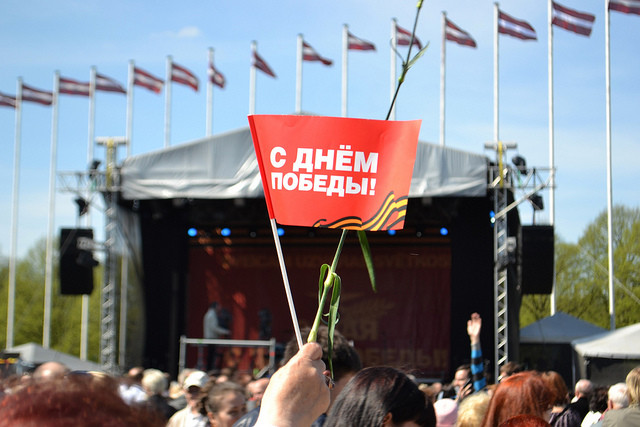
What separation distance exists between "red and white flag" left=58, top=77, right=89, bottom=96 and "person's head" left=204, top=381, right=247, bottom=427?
20029mm

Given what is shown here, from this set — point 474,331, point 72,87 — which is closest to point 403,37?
point 72,87

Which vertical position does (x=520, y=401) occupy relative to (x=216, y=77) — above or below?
below

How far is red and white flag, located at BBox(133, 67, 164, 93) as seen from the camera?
2341 cm

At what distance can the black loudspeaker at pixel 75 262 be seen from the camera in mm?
15133

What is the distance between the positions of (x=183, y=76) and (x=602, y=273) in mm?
11696

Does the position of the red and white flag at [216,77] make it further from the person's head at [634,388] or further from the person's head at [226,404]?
the person's head at [634,388]

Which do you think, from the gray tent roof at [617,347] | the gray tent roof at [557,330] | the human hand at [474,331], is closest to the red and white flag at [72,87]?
the gray tent roof at [557,330]

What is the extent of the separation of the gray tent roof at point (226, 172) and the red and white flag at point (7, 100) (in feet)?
38.4

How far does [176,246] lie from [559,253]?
1574 cm

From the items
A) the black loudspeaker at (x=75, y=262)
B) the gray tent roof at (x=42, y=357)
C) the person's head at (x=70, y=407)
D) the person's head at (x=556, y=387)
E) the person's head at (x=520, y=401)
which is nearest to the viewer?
the person's head at (x=70, y=407)

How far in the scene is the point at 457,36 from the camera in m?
20.5

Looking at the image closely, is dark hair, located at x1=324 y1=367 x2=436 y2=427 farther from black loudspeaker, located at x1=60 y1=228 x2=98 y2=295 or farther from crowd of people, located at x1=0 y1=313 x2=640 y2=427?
black loudspeaker, located at x1=60 y1=228 x2=98 y2=295

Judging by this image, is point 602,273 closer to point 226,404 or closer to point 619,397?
point 619,397

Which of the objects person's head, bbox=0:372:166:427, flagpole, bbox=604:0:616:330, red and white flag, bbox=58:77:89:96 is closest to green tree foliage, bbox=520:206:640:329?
flagpole, bbox=604:0:616:330
